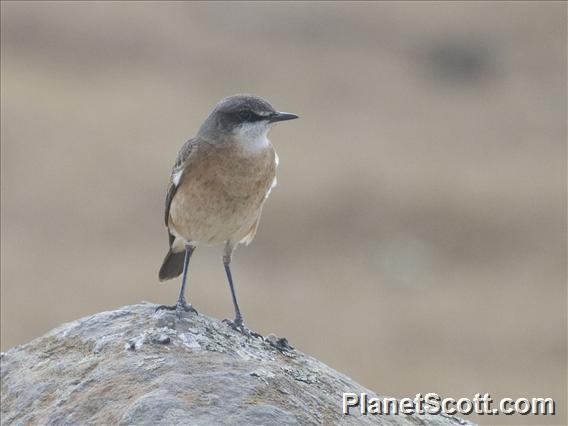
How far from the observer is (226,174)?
7914 millimetres

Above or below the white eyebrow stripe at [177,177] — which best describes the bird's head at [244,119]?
above

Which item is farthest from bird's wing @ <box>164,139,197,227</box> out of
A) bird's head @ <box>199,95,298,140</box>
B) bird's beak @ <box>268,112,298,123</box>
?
bird's beak @ <box>268,112,298,123</box>

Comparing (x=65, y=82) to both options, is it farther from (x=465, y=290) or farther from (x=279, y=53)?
(x=465, y=290)

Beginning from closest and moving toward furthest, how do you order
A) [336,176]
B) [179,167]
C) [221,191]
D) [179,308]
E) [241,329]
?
[179,308], [241,329], [221,191], [179,167], [336,176]

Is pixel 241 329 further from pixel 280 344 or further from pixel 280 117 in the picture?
pixel 280 117

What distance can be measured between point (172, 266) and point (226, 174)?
4.25 ft

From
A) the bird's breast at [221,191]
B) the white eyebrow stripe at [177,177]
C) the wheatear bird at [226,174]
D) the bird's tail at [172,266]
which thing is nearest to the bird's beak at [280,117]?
the wheatear bird at [226,174]

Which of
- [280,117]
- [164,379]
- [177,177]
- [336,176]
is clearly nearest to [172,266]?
[177,177]

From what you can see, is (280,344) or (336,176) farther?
(336,176)

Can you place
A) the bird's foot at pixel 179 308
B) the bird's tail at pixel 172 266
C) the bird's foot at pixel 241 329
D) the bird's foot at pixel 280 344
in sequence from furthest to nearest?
the bird's tail at pixel 172 266 → the bird's foot at pixel 241 329 → the bird's foot at pixel 280 344 → the bird's foot at pixel 179 308

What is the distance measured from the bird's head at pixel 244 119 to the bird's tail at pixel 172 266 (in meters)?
1.19

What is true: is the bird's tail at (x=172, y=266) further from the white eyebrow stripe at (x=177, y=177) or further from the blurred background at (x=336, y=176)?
the blurred background at (x=336, y=176)

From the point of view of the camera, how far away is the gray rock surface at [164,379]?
19.3 ft

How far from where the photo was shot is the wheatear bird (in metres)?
7.91
